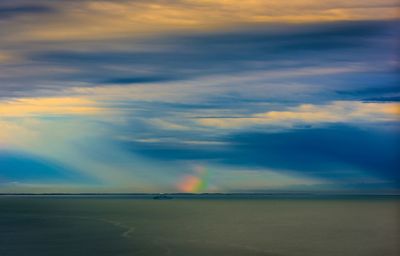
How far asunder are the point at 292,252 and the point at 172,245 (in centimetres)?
1394

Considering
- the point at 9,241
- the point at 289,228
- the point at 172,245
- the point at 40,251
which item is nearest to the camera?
the point at 40,251

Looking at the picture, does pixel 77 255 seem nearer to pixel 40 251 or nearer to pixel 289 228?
pixel 40 251

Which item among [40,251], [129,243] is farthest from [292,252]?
[40,251]

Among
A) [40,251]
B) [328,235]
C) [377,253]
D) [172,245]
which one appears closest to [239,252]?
[172,245]

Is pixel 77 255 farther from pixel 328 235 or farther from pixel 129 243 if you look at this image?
pixel 328 235

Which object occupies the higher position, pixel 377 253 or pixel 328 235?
pixel 328 235

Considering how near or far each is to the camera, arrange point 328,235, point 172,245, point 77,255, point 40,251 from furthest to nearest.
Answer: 1. point 328,235
2. point 172,245
3. point 40,251
4. point 77,255

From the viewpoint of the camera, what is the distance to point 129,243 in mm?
75062

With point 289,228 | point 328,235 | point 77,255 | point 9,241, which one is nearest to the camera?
point 77,255

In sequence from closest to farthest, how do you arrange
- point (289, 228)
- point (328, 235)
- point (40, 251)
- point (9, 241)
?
point (40, 251) → point (9, 241) → point (328, 235) → point (289, 228)

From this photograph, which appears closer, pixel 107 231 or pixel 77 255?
pixel 77 255

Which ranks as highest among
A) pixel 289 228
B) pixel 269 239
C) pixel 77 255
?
pixel 289 228

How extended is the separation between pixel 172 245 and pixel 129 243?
4.96 m

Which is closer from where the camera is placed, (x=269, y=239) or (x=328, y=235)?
(x=269, y=239)
